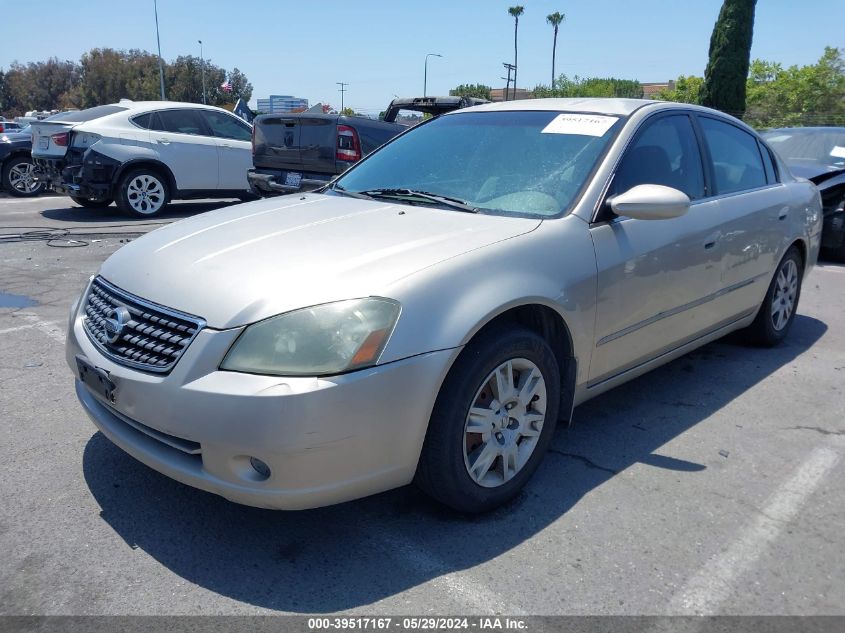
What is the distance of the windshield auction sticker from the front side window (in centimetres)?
17

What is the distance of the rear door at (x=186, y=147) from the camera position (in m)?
10.7

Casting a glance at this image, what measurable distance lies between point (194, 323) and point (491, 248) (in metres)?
1.15

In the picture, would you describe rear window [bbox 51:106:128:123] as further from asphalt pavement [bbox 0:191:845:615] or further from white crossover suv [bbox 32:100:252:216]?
asphalt pavement [bbox 0:191:845:615]

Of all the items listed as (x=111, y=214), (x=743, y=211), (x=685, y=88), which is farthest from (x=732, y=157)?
(x=685, y=88)

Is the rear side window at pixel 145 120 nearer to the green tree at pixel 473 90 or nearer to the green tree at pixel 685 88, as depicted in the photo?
the green tree at pixel 685 88

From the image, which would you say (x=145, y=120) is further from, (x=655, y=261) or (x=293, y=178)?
(x=655, y=261)

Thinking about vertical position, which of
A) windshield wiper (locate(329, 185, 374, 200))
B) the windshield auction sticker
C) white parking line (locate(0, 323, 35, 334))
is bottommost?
white parking line (locate(0, 323, 35, 334))

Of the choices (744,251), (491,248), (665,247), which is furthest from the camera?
(744,251)

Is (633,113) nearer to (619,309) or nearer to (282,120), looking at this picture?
(619,309)

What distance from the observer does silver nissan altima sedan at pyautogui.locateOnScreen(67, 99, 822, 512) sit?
2.40 meters

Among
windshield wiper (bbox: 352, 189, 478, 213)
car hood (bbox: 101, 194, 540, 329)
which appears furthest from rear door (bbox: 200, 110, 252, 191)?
car hood (bbox: 101, 194, 540, 329)

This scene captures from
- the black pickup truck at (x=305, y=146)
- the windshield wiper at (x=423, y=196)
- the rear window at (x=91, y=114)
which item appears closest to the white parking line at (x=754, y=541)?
the windshield wiper at (x=423, y=196)

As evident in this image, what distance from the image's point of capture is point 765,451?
3.56 m

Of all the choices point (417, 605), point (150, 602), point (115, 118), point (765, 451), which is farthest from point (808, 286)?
point (115, 118)
